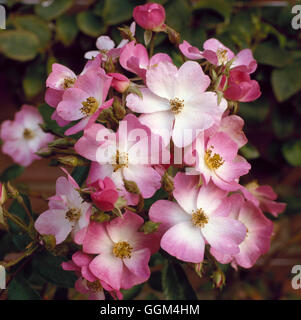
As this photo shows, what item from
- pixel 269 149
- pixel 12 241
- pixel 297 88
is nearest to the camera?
pixel 12 241

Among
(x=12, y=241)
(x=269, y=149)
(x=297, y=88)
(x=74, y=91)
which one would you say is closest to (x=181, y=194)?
(x=74, y=91)

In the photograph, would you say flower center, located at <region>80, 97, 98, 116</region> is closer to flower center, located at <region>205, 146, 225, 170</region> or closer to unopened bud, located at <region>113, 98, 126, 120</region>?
unopened bud, located at <region>113, 98, 126, 120</region>

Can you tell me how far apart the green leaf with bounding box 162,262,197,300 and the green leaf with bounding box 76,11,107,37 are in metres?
0.53

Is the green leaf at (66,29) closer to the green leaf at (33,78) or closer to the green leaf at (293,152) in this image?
the green leaf at (33,78)

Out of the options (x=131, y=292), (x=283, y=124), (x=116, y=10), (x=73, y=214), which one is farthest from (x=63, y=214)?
(x=283, y=124)

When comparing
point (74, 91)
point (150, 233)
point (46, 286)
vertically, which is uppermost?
point (74, 91)

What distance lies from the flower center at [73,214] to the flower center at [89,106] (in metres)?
0.12

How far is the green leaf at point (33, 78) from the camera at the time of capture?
91 centimetres

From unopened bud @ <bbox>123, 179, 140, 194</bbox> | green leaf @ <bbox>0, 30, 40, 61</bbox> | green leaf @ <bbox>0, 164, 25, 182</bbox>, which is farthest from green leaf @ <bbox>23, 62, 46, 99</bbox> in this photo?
unopened bud @ <bbox>123, 179, 140, 194</bbox>

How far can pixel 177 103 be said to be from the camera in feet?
1.57

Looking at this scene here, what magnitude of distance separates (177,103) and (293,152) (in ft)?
1.86

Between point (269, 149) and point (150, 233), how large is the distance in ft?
2.04
